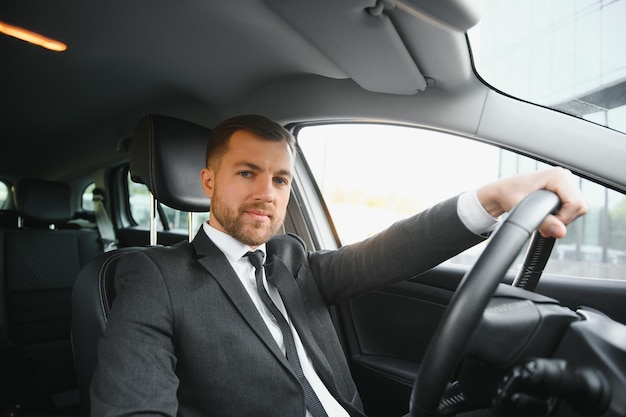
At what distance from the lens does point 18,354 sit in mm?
2129

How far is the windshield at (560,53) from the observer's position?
4.28ft

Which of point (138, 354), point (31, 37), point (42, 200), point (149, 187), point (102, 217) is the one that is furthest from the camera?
point (102, 217)

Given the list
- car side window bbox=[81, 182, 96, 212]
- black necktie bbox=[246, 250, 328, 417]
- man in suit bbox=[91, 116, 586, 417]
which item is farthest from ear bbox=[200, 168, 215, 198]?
car side window bbox=[81, 182, 96, 212]

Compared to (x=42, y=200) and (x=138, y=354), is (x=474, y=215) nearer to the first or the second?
(x=138, y=354)

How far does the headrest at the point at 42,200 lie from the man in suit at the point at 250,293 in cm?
230

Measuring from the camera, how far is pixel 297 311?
4.41 ft

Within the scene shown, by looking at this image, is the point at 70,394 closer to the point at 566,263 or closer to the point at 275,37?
the point at 275,37

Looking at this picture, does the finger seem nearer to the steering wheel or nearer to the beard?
the steering wheel

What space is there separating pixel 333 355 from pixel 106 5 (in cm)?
150

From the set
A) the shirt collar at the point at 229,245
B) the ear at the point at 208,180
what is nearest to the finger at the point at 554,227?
the shirt collar at the point at 229,245

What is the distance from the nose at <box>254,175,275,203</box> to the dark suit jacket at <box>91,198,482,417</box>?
214 millimetres

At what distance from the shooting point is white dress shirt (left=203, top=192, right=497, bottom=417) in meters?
1.16

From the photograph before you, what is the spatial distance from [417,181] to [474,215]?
752 millimetres

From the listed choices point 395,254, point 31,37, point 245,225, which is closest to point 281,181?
point 245,225
